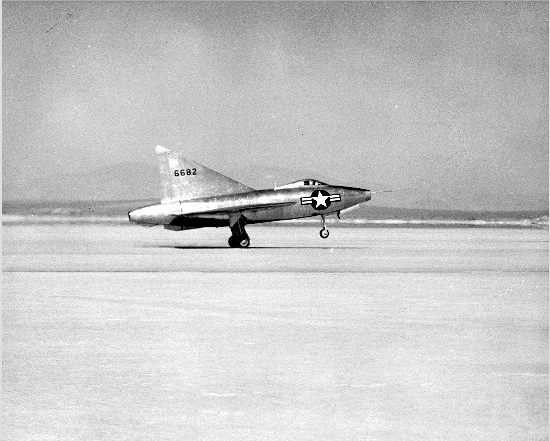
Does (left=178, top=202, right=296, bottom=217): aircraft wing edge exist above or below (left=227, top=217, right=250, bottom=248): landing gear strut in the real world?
above

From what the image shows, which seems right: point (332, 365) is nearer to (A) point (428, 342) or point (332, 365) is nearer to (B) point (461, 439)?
(A) point (428, 342)

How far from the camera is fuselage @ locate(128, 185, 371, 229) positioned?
36969 mm

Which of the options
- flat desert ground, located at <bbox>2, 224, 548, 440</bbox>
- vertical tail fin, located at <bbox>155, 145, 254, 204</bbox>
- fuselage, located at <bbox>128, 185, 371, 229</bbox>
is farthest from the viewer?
vertical tail fin, located at <bbox>155, 145, 254, 204</bbox>

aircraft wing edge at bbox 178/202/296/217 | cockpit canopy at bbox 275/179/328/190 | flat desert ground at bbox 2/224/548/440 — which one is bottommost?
flat desert ground at bbox 2/224/548/440

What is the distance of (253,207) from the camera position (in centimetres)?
3697

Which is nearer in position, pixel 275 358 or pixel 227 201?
pixel 275 358

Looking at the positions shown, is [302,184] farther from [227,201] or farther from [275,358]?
[275,358]

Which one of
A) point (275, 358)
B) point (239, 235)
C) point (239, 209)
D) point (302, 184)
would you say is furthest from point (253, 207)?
point (275, 358)

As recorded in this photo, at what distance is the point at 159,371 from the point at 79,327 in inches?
146

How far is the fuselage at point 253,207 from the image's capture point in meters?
37.0

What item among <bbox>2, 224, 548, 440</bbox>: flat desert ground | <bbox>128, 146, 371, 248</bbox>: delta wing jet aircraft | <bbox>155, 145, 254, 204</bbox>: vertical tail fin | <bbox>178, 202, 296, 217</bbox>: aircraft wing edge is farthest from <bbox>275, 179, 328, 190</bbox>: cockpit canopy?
<bbox>2, 224, 548, 440</bbox>: flat desert ground

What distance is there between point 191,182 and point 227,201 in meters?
1.90

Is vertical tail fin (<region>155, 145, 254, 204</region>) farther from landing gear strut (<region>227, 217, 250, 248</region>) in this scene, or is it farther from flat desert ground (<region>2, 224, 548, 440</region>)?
flat desert ground (<region>2, 224, 548, 440</region>)

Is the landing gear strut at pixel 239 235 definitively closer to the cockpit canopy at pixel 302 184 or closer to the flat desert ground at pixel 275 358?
the cockpit canopy at pixel 302 184
